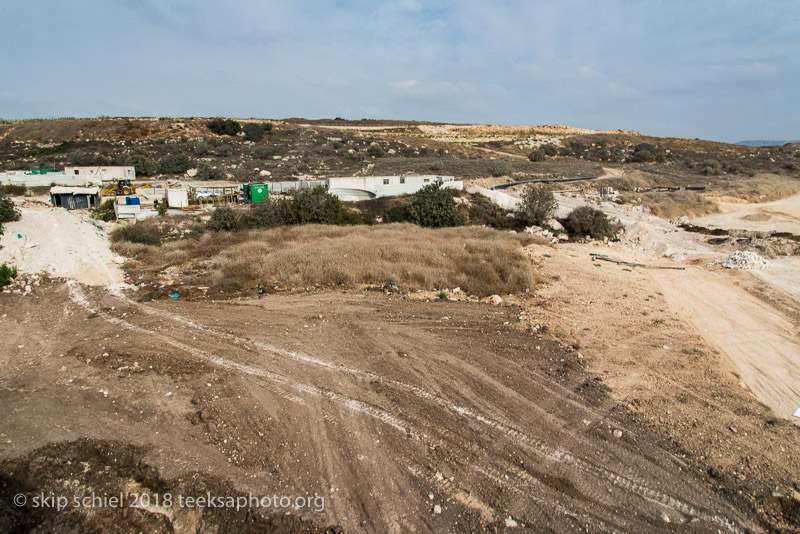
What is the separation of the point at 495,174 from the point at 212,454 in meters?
34.7

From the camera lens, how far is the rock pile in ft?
46.1

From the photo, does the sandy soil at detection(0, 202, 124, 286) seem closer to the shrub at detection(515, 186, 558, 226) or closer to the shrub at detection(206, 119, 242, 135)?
the shrub at detection(515, 186, 558, 226)

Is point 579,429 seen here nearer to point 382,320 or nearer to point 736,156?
point 382,320

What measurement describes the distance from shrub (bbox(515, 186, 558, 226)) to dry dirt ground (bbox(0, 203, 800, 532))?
481 inches

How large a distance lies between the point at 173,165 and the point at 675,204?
41.4 meters

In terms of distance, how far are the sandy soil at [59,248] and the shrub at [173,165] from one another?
22570mm

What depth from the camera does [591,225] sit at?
20.0m

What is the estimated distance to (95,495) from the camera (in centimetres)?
466

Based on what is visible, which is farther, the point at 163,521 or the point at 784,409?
the point at 784,409

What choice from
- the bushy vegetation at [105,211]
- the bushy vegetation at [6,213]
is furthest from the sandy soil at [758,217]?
the bushy vegetation at [105,211]

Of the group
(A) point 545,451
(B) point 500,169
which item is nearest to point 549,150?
(B) point 500,169

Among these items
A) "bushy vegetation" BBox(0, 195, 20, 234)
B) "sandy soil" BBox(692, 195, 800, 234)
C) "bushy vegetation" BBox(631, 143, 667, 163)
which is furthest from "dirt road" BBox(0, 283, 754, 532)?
"bushy vegetation" BBox(631, 143, 667, 163)

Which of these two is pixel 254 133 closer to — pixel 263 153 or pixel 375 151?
pixel 263 153

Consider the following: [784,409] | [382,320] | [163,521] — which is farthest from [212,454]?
[784,409]
